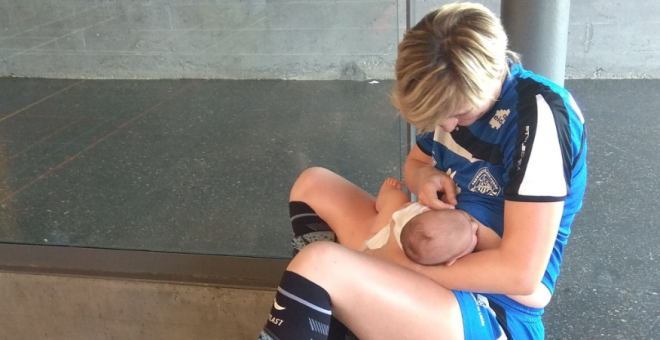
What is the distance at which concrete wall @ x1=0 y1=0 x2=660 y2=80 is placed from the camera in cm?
260

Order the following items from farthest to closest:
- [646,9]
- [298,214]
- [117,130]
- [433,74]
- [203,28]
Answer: [646,9], [117,130], [203,28], [298,214], [433,74]

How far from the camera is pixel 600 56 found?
3.73 m

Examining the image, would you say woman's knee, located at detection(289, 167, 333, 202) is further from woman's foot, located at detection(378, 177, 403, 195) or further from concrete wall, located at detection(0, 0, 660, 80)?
concrete wall, located at detection(0, 0, 660, 80)

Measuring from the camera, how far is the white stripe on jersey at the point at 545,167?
3.65 ft

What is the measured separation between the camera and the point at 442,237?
1.22 meters

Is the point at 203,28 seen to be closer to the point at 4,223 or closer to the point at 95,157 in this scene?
the point at 95,157

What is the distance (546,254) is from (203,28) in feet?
7.14

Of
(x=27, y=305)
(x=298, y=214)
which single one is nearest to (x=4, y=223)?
(x=27, y=305)

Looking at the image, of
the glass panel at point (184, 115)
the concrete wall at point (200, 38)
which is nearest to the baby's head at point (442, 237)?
the glass panel at point (184, 115)

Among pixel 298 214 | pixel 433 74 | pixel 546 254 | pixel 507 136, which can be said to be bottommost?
pixel 298 214

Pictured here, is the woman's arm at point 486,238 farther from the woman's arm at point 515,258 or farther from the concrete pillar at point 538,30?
the concrete pillar at point 538,30

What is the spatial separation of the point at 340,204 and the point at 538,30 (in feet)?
2.51

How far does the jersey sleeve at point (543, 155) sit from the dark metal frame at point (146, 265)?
98 centimetres

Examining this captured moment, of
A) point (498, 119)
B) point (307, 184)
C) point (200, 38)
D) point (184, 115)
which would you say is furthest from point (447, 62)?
point (184, 115)
